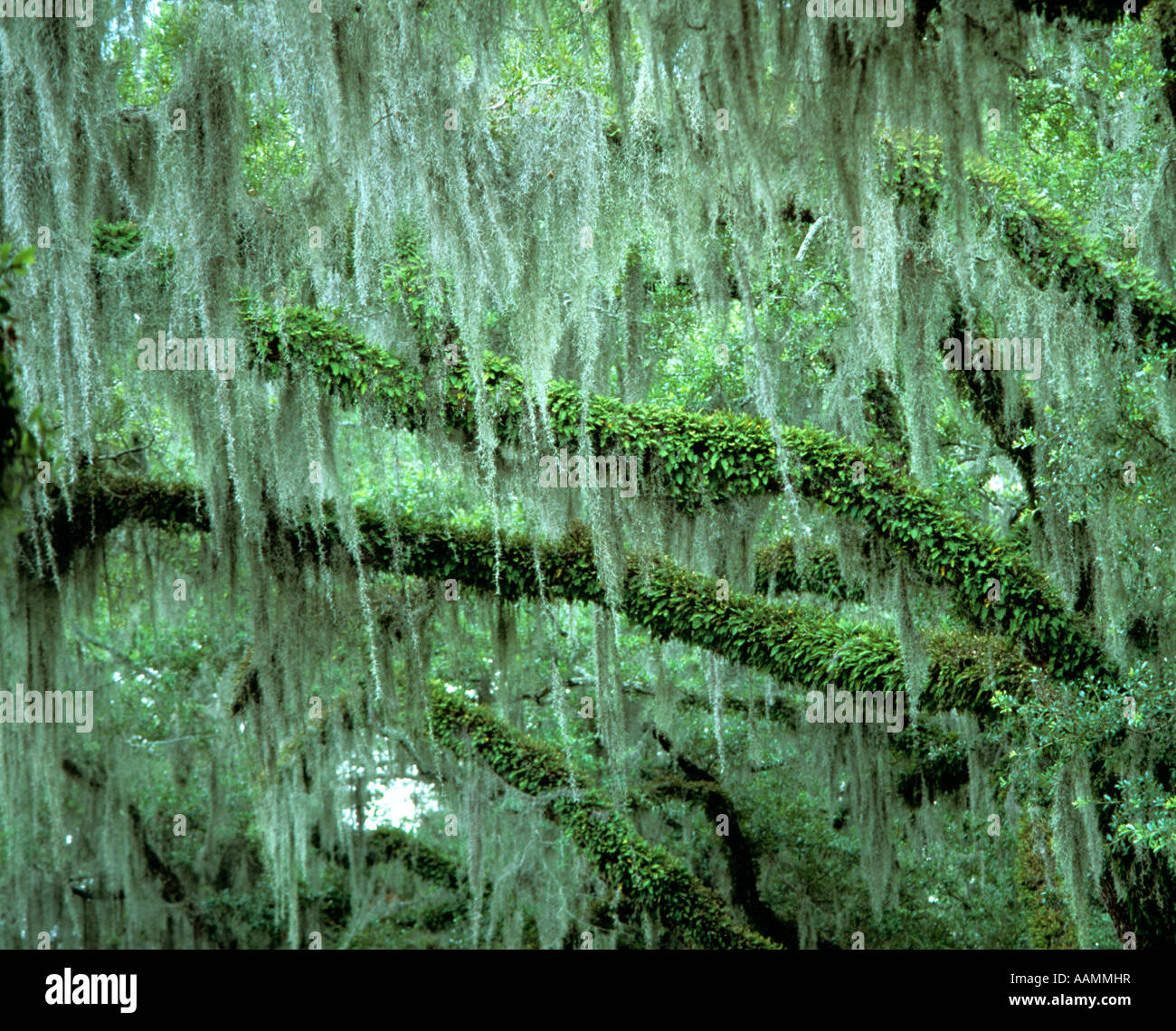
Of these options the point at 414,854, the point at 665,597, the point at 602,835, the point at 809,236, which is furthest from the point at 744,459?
the point at 414,854

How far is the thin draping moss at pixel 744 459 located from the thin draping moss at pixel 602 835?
3.14 m

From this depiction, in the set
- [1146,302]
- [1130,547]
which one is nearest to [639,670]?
[1130,547]

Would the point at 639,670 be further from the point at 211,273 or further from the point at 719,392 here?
the point at 211,273

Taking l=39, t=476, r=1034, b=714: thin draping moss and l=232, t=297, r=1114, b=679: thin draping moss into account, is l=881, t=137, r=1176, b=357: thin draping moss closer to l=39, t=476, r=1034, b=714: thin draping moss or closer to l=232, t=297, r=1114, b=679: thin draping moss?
l=232, t=297, r=1114, b=679: thin draping moss

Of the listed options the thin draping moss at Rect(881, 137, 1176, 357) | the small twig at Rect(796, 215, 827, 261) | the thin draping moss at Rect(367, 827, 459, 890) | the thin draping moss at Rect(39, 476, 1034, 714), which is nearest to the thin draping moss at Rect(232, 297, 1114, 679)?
the thin draping moss at Rect(39, 476, 1034, 714)

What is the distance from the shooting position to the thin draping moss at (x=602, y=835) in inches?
337

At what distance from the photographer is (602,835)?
8.72 m

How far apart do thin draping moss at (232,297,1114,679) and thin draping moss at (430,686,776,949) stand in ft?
10.3

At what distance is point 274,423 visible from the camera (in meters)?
6.92

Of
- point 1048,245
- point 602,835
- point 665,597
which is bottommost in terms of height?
point 602,835

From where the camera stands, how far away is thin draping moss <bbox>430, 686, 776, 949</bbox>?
28.1 feet

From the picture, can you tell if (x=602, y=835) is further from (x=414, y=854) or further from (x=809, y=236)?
(x=809, y=236)

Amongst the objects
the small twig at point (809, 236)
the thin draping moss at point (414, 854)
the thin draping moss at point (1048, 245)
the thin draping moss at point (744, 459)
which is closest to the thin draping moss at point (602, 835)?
the thin draping moss at point (744, 459)

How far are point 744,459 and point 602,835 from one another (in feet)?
11.6
